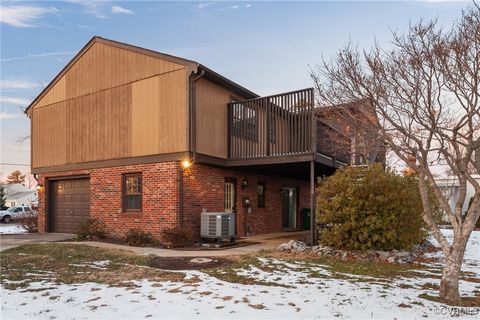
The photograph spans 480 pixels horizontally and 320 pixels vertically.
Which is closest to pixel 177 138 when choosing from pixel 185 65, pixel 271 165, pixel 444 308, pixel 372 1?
pixel 185 65

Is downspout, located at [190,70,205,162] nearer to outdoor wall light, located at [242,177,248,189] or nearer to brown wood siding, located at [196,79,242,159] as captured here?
brown wood siding, located at [196,79,242,159]

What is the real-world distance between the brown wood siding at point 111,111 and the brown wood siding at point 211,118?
0.57 meters

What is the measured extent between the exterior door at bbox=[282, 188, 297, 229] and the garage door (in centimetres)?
819

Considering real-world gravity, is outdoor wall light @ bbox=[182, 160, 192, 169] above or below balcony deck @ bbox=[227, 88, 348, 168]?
below

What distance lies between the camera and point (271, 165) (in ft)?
42.7

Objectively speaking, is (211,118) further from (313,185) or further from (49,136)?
(49,136)

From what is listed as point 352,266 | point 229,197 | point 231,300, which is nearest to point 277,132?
point 229,197

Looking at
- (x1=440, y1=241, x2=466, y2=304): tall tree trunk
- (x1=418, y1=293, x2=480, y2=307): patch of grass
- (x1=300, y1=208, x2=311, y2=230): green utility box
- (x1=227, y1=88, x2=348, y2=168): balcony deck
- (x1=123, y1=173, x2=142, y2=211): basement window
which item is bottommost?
(x1=300, y1=208, x2=311, y2=230): green utility box

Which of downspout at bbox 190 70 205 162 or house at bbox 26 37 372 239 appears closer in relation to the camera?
downspout at bbox 190 70 205 162

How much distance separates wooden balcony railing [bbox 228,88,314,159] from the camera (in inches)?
467

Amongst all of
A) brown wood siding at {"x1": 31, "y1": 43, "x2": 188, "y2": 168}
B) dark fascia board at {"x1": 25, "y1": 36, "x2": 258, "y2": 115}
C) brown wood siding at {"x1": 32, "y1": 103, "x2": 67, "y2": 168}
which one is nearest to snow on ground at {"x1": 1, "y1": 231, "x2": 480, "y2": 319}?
brown wood siding at {"x1": 31, "y1": 43, "x2": 188, "y2": 168}

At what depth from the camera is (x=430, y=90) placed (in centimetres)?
624

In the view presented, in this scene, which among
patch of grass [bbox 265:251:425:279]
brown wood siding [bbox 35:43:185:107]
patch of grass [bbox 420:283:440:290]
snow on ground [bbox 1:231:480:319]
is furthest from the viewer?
brown wood siding [bbox 35:43:185:107]

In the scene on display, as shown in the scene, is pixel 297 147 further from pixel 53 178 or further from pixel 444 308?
pixel 53 178
